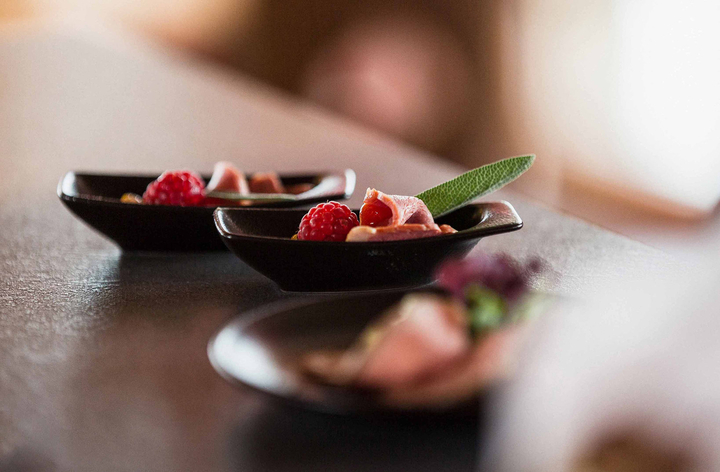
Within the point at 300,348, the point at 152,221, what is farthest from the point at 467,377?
the point at 152,221

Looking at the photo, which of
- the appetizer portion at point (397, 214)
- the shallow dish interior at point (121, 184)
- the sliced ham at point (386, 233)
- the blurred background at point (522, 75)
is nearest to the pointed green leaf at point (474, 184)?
the appetizer portion at point (397, 214)

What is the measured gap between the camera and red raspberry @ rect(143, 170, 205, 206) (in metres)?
1.18

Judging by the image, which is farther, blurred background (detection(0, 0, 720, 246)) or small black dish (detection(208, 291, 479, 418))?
blurred background (detection(0, 0, 720, 246))

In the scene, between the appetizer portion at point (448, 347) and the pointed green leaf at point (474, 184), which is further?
the pointed green leaf at point (474, 184)

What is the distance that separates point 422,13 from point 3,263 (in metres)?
4.24

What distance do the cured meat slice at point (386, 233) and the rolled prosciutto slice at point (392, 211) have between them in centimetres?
2

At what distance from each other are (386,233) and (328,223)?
0.07 m

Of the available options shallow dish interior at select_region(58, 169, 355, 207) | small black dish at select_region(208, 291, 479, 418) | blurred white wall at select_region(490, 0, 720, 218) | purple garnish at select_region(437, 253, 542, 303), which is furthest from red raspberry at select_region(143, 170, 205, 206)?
blurred white wall at select_region(490, 0, 720, 218)

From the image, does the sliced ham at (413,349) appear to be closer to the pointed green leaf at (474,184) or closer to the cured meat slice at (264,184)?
the pointed green leaf at (474,184)

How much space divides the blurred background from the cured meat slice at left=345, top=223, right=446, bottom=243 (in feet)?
9.42

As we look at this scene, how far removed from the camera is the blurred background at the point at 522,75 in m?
3.79

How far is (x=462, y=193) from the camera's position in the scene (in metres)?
1.00

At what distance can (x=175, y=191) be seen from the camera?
1.18 meters

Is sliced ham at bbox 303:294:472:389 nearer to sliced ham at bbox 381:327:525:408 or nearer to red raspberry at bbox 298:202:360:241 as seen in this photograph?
sliced ham at bbox 381:327:525:408
